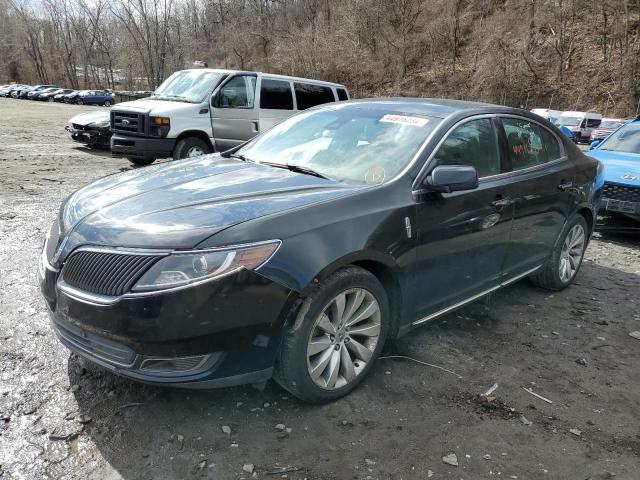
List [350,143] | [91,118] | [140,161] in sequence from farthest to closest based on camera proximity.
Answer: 1. [91,118]
2. [140,161]
3. [350,143]

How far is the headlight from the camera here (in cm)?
240

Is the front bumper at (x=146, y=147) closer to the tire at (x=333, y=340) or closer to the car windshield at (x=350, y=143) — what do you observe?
the car windshield at (x=350, y=143)

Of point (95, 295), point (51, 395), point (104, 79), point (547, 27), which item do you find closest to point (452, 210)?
point (95, 295)

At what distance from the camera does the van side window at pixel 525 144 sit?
412 cm

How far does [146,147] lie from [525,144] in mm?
6997

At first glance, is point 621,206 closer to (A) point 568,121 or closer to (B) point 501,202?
(B) point 501,202

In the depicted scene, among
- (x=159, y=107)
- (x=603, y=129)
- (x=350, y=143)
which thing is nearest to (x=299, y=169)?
(x=350, y=143)

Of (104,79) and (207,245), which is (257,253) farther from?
(104,79)

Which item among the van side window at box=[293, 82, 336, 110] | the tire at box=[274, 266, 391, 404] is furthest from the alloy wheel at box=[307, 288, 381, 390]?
the van side window at box=[293, 82, 336, 110]

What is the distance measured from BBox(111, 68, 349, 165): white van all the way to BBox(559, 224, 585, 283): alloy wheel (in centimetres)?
633

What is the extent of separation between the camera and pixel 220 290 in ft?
7.93

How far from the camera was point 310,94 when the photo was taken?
11.2 meters

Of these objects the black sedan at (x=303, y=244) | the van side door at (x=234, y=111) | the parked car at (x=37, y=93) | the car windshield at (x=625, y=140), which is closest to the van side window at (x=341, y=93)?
the van side door at (x=234, y=111)

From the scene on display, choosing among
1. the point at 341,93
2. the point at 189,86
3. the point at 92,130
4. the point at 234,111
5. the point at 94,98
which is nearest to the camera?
the point at 234,111
